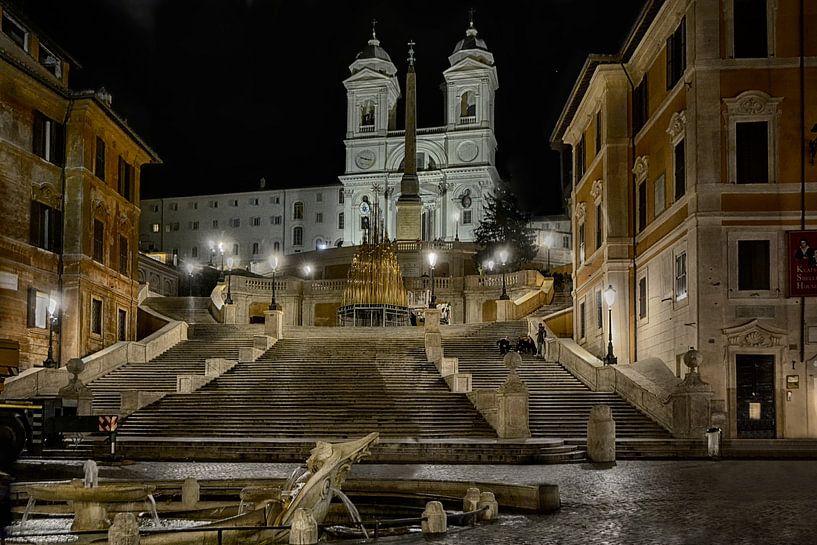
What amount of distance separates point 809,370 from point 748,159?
6.19 metres

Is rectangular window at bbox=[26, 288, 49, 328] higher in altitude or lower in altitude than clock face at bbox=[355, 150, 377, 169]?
lower

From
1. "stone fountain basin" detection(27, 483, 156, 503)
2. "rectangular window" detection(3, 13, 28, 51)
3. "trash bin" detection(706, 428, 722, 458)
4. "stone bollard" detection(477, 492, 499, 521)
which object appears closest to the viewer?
"stone fountain basin" detection(27, 483, 156, 503)

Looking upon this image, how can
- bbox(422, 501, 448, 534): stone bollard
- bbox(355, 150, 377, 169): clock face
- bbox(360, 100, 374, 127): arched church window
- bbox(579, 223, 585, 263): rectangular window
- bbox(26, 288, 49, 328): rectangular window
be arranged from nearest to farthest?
bbox(422, 501, 448, 534): stone bollard
bbox(26, 288, 49, 328): rectangular window
bbox(579, 223, 585, 263): rectangular window
bbox(355, 150, 377, 169): clock face
bbox(360, 100, 374, 127): arched church window

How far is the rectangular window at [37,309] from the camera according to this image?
3738cm

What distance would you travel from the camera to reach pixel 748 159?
29109 millimetres

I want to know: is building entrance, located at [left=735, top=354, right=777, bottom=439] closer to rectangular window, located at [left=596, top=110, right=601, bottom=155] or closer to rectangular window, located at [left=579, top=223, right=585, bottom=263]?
rectangular window, located at [left=596, top=110, right=601, bottom=155]

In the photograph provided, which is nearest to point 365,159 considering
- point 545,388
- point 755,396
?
point 545,388

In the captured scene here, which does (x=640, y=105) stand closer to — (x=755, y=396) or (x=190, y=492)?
(x=755, y=396)

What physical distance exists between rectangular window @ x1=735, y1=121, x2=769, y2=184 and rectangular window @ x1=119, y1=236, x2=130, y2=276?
27801mm

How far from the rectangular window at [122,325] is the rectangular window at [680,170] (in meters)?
25.1

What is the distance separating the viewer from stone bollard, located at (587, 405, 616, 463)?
22641 mm

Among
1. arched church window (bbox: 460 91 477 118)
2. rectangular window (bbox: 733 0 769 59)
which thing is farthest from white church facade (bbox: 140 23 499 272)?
rectangular window (bbox: 733 0 769 59)

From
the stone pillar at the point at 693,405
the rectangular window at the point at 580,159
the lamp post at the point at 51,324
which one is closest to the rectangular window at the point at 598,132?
the rectangular window at the point at 580,159

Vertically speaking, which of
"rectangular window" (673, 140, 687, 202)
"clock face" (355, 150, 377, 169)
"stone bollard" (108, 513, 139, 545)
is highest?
"clock face" (355, 150, 377, 169)
